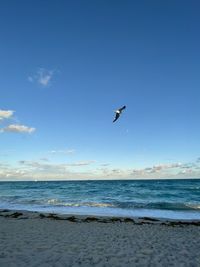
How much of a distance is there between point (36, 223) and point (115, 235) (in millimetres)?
4483

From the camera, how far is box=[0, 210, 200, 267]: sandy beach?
26.3 feet

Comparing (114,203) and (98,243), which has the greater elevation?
(114,203)

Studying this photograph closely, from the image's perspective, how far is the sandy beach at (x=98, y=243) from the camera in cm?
801

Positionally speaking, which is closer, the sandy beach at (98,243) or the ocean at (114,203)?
the sandy beach at (98,243)

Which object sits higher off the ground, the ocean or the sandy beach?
the ocean

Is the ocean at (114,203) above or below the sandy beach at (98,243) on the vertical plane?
above

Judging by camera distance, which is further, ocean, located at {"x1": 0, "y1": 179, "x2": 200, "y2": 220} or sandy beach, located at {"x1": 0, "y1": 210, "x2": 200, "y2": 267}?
ocean, located at {"x1": 0, "y1": 179, "x2": 200, "y2": 220}

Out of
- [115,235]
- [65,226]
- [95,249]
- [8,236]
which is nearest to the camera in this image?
[95,249]

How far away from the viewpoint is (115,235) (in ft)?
39.7

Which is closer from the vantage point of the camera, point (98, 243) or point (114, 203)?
point (98, 243)

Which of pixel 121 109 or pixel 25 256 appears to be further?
pixel 121 109

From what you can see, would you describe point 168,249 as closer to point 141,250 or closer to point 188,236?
point 141,250

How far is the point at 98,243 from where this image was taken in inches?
407

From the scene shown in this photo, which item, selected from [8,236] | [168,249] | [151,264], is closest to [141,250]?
[168,249]
